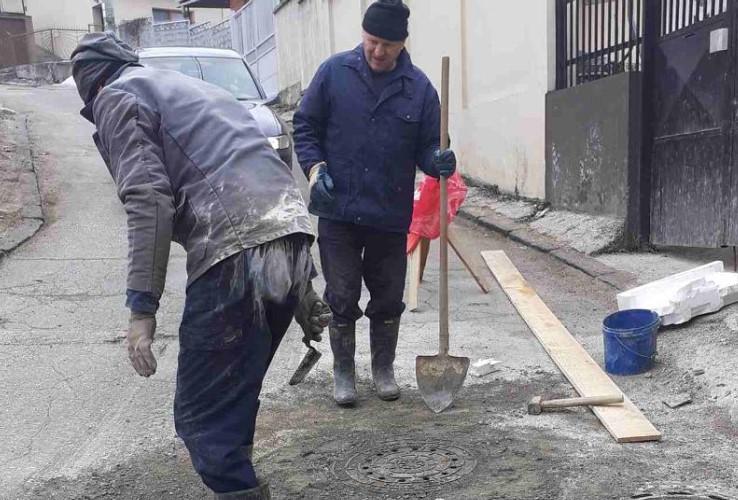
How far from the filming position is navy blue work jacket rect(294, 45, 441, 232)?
12.2ft

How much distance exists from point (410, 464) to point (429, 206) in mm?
2654

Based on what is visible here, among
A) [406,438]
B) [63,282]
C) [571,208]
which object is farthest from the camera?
[571,208]

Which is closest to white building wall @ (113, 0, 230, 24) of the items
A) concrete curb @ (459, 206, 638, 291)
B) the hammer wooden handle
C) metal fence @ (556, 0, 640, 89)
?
concrete curb @ (459, 206, 638, 291)

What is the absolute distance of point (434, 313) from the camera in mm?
5586

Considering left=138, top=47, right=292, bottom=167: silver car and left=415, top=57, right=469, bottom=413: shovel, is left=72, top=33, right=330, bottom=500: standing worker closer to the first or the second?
left=415, top=57, right=469, bottom=413: shovel

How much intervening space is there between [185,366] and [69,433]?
156 cm

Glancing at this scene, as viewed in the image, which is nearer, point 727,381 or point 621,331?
point 727,381

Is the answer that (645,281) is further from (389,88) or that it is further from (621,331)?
(389,88)

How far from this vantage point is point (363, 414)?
12.4 ft

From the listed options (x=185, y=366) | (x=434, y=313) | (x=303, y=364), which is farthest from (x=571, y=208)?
(x=185, y=366)

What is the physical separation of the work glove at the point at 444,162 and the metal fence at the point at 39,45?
31.4 meters

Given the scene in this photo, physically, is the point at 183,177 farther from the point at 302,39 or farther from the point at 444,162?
the point at 302,39

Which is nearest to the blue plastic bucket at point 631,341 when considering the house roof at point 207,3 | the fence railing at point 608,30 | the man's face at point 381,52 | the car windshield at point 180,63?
the man's face at point 381,52

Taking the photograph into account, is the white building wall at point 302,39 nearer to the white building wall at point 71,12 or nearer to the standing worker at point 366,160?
the standing worker at point 366,160
